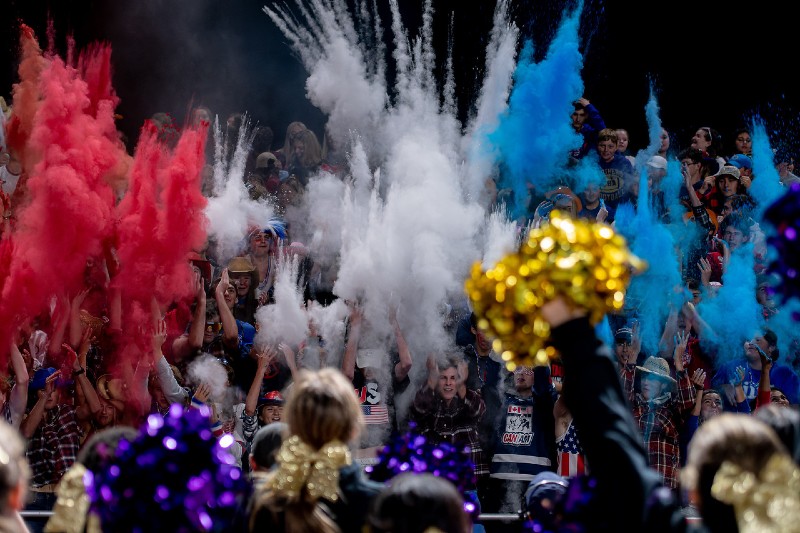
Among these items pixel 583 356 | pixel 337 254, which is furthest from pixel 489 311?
pixel 337 254

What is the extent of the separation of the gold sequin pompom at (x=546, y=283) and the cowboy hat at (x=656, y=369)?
4.66 metres

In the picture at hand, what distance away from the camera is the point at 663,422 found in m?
6.25

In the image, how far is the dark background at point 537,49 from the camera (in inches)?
382

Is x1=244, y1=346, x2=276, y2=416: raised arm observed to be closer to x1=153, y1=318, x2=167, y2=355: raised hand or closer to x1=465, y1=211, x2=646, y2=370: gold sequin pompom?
x1=153, y1=318, x2=167, y2=355: raised hand

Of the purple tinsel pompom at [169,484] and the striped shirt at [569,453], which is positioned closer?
the purple tinsel pompom at [169,484]

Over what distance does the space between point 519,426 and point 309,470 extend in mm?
3742

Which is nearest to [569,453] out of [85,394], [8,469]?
[85,394]

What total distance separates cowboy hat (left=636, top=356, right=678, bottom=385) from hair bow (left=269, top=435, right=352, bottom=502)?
463 cm

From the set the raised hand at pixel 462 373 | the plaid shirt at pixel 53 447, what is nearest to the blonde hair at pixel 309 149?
the raised hand at pixel 462 373

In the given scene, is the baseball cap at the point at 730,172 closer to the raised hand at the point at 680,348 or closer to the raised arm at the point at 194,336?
the raised hand at the point at 680,348

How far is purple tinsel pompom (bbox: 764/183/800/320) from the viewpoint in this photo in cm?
203

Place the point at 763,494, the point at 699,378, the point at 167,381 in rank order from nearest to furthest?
the point at 763,494, the point at 167,381, the point at 699,378

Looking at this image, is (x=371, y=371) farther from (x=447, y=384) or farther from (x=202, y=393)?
(x=202, y=393)

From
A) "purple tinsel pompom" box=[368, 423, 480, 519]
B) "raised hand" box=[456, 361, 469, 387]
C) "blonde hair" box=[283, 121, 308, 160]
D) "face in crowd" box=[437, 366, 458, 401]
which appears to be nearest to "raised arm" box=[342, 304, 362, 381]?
"face in crowd" box=[437, 366, 458, 401]
